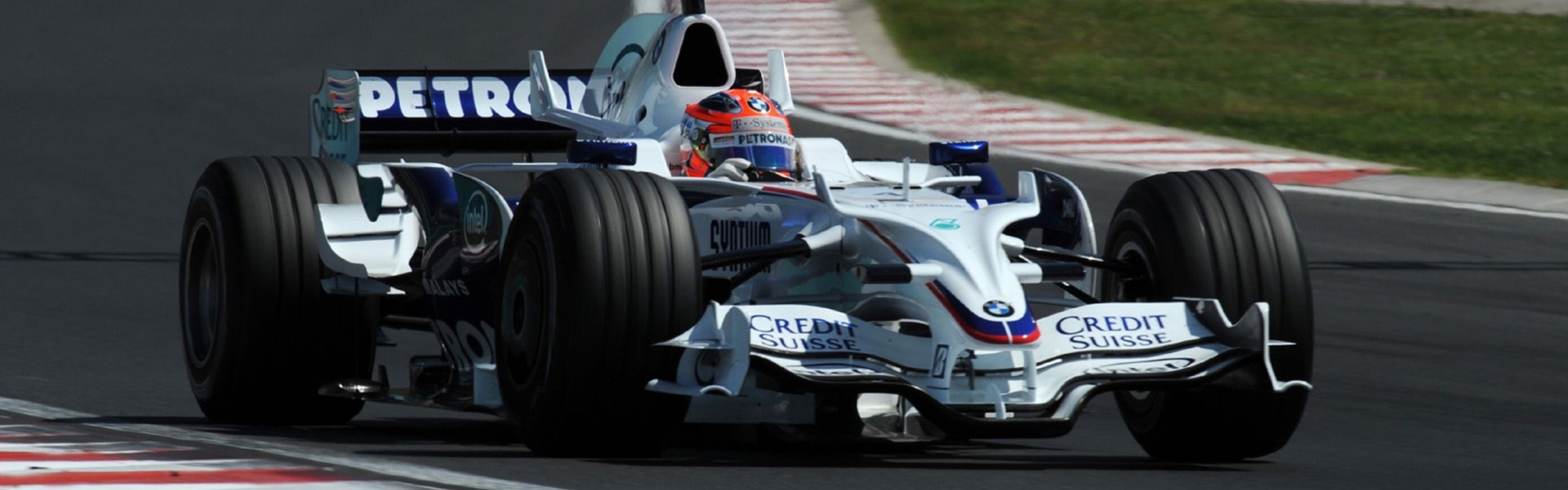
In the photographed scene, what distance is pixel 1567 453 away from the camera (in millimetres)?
8008

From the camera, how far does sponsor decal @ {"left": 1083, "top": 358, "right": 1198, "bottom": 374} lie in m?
6.69

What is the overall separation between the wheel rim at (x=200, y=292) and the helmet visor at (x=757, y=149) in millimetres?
1911

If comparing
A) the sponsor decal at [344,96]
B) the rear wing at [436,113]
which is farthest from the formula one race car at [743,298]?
the rear wing at [436,113]

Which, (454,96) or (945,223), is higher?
(454,96)

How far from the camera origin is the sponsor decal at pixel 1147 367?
6.69m

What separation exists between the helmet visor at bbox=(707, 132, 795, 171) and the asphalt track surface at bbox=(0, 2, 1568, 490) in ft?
3.54

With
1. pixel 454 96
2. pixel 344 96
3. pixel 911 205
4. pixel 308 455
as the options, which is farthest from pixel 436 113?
pixel 911 205

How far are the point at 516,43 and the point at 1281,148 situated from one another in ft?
25.0

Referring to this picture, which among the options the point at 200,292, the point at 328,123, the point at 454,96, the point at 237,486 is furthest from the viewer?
the point at 454,96

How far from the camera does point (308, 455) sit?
7.22 m

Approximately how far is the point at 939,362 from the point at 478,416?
3.16 metres

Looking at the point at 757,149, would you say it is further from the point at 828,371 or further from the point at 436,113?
the point at 436,113

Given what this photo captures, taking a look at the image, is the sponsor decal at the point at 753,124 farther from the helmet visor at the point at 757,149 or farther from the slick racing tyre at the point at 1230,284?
the slick racing tyre at the point at 1230,284

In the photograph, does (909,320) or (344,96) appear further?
(344,96)
